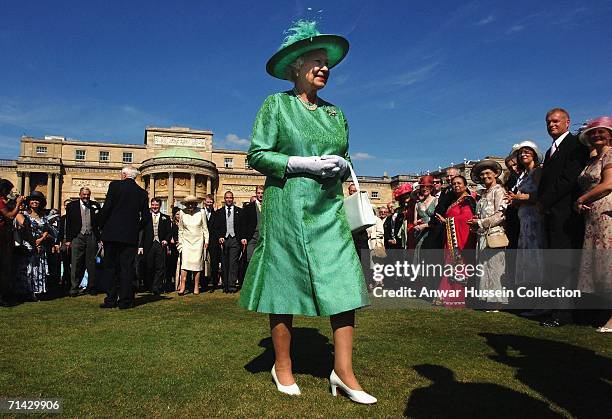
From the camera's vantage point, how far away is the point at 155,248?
33.0 feet

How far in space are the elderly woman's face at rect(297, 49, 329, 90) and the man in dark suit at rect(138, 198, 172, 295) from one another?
6559mm

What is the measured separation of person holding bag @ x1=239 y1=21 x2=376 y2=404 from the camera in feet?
9.23

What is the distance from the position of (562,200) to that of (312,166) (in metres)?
4.40

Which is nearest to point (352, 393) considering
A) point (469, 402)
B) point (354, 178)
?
point (469, 402)

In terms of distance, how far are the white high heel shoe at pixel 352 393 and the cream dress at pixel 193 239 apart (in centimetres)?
716

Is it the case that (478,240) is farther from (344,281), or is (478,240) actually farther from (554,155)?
(344,281)

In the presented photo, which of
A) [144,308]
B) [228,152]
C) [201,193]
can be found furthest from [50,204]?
[144,308]

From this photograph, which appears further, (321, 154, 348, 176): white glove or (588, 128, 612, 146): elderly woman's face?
(588, 128, 612, 146): elderly woman's face

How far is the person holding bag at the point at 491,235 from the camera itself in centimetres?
670

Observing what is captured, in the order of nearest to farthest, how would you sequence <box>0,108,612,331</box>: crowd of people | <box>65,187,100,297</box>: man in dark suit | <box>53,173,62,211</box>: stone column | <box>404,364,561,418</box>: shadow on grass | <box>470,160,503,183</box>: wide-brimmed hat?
<box>404,364,561,418</box>: shadow on grass
<box>0,108,612,331</box>: crowd of people
<box>470,160,503,183</box>: wide-brimmed hat
<box>65,187,100,297</box>: man in dark suit
<box>53,173,62,211</box>: stone column

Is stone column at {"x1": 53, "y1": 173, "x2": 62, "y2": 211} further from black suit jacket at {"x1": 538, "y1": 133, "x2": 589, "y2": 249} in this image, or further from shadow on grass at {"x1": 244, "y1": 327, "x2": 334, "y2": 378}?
black suit jacket at {"x1": 538, "y1": 133, "x2": 589, "y2": 249}

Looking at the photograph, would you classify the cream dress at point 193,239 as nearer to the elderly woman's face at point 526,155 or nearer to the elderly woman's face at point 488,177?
the elderly woman's face at point 488,177

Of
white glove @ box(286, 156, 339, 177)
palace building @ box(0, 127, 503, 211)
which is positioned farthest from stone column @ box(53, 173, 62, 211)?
white glove @ box(286, 156, 339, 177)

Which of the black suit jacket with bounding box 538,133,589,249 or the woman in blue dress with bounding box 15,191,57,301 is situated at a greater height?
the black suit jacket with bounding box 538,133,589,249
